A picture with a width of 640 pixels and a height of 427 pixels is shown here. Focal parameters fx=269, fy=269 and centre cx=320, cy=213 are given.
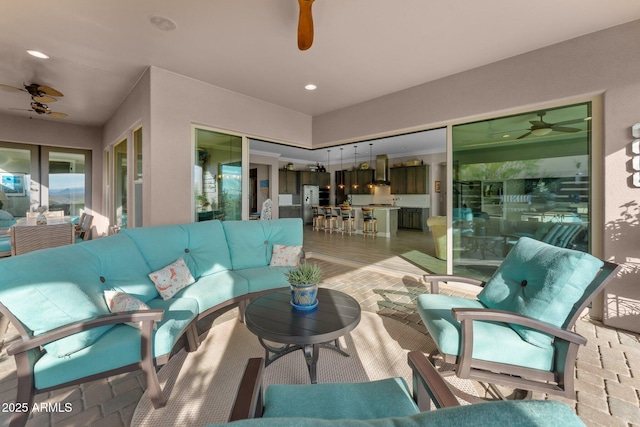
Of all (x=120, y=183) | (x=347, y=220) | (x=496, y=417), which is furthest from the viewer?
(x=347, y=220)

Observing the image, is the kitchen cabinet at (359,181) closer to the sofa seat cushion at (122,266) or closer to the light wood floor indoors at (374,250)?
the light wood floor indoors at (374,250)

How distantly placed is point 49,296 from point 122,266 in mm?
679

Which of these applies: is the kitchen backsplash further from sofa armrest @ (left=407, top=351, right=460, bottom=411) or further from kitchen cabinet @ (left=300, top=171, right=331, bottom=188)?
sofa armrest @ (left=407, top=351, right=460, bottom=411)

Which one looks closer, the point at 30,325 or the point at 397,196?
the point at 30,325

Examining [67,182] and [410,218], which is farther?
[410,218]

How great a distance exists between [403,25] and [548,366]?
315 cm

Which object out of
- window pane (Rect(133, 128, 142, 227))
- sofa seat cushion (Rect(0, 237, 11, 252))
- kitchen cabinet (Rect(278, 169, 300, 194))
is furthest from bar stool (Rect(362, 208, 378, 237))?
sofa seat cushion (Rect(0, 237, 11, 252))

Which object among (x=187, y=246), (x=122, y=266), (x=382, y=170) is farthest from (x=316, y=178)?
(x=122, y=266)

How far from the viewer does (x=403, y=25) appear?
2.80 meters

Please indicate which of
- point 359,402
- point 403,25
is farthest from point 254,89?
point 359,402

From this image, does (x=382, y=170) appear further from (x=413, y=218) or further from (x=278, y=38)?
(x=278, y=38)

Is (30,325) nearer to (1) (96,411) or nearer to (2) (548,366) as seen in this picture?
(1) (96,411)

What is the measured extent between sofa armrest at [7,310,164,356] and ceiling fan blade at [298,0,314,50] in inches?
90.5

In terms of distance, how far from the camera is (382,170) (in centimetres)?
1066
